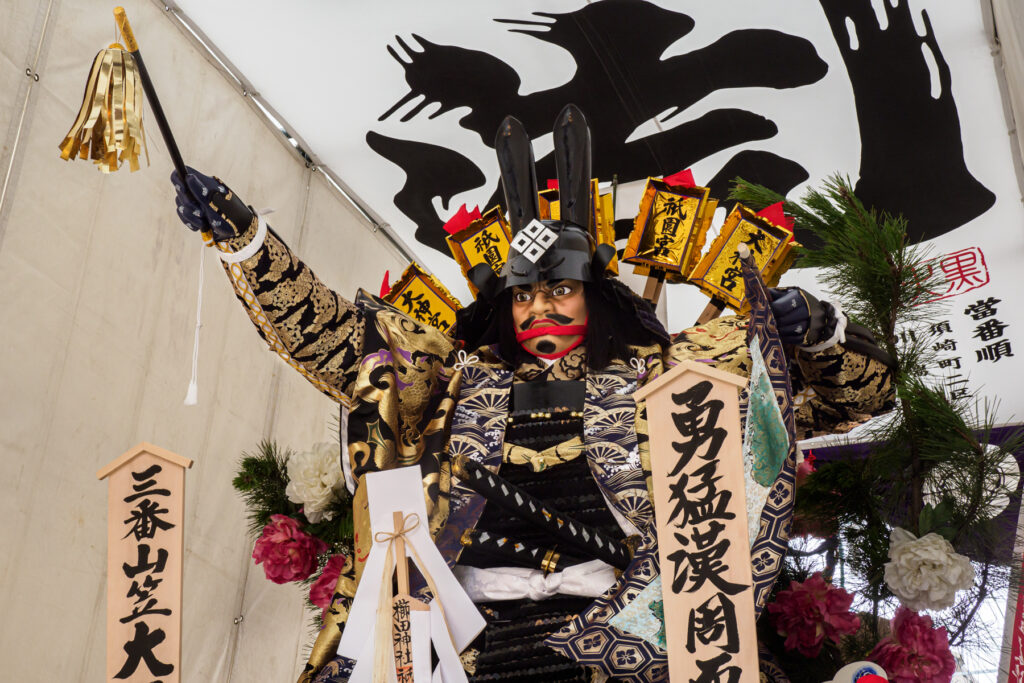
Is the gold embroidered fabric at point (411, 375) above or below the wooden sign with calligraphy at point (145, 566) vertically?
above

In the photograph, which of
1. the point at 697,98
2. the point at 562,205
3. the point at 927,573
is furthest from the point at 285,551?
the point at 697,98

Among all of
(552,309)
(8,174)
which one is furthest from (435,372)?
(8,174)

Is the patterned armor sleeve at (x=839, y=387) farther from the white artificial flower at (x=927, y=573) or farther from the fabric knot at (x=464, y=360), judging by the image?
the fabric knot at (x=464, y=360)

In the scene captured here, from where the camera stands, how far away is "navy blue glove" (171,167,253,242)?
1819mm

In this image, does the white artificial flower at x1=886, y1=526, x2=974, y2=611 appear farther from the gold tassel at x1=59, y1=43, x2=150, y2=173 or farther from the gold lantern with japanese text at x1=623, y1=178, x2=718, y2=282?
the gold tassel at x1=59, y1=43, x2=150, y2=173

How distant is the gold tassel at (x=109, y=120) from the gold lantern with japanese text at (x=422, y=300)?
3.71 feet

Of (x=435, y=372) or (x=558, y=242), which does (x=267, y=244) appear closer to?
(x=435, y=372)

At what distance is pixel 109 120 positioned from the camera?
1617mm

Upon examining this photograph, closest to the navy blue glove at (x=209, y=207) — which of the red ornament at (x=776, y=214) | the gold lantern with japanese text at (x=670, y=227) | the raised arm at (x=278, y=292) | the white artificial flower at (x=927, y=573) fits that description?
the raised arm at (x=278, y=292)

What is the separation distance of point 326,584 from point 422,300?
85 cm

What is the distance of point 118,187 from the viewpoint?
2.30m

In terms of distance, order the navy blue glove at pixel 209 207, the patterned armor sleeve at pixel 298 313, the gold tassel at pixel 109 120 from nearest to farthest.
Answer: the gold tassel at pixel 109 120
the navy blue glove at pixel 209 207
the patterned armor sleeve at pixel 298 313

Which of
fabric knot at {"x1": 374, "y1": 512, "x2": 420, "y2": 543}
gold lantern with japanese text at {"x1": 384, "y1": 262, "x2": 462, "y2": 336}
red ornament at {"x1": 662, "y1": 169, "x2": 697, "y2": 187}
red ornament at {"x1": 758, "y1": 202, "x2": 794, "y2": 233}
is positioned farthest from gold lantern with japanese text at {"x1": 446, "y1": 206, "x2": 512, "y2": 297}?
fabric knot at {"x1": 374, "y1": 512, "x2": 420, "y2": 543}

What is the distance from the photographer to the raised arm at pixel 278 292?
1.85m
